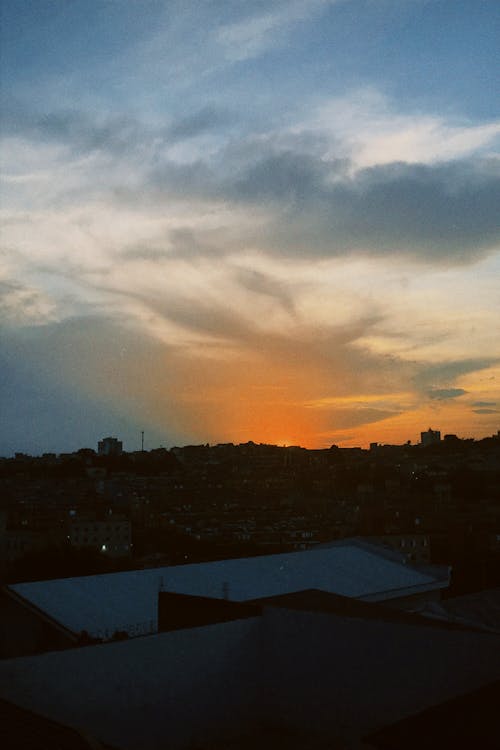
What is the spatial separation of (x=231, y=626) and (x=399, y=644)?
6.58 ft

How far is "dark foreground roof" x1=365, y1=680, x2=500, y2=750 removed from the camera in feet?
16.9

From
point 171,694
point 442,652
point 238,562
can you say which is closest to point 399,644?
point 442,652

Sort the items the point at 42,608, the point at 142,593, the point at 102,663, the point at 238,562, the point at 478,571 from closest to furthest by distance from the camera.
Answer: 1. the point at 102,663
2. the point at 42,608
3. the point at 142,593
4. the point at 238,562
5. the point at 478,571

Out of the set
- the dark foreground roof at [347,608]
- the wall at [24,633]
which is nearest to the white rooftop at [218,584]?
the wall at [24,633]

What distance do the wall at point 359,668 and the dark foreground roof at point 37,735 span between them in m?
3.77

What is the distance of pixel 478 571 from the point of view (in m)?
28.7

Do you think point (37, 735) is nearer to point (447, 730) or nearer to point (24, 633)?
point (447, 730)

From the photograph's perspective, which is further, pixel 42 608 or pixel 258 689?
pixel 42 608

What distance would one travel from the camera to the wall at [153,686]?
23.4ft

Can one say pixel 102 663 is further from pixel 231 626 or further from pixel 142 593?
pixel 142 593

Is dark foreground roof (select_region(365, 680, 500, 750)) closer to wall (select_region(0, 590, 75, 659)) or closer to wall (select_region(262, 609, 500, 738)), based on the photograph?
wall (select_region(262, 609, 500, 738))

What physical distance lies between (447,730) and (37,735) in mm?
2823

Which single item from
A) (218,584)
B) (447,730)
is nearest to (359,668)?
(447,730)

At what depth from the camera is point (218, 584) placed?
14.1m
